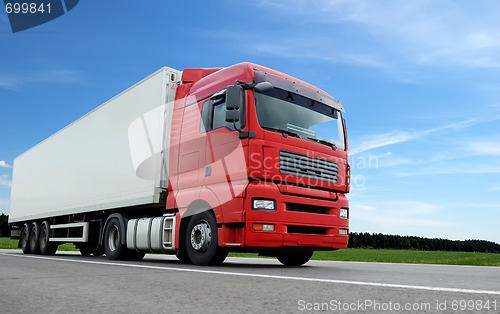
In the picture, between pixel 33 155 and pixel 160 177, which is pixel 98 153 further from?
pixel 33 155

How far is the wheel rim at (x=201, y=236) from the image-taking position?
328 inches

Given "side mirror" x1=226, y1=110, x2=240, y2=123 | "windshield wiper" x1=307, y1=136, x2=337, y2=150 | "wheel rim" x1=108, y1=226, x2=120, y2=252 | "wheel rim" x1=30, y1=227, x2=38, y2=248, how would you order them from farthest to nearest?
"wheel rim" x1=30, y1=227, x2=38, y2=248, "wheel rim" x1=108, y1=226, x2=120, y2=252, "windshield wiper" x1=307, y1=136, x2=337, y2=150, "side mirror" x1=226, y1=110, x2=240, y2=123

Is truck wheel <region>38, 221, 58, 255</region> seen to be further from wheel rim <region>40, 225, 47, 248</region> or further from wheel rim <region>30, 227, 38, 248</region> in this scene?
wheel rim <region>30, 227, 38, 248</region>

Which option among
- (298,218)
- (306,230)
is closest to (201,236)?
(298,218)

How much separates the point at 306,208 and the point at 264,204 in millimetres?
950

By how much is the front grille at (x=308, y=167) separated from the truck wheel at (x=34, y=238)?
11.5 metres

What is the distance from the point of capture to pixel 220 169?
8250mm

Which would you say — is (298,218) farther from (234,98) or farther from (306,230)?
(234,98)

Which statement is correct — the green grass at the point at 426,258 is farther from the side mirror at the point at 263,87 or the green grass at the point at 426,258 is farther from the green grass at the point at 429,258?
the side mirror at the point at 263,87

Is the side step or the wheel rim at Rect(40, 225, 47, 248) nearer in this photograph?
the side step

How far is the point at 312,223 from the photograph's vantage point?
843 centimetres

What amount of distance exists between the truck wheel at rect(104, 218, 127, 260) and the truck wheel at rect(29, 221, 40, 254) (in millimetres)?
6007

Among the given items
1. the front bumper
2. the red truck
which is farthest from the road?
the red truck

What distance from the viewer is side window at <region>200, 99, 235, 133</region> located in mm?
8414
